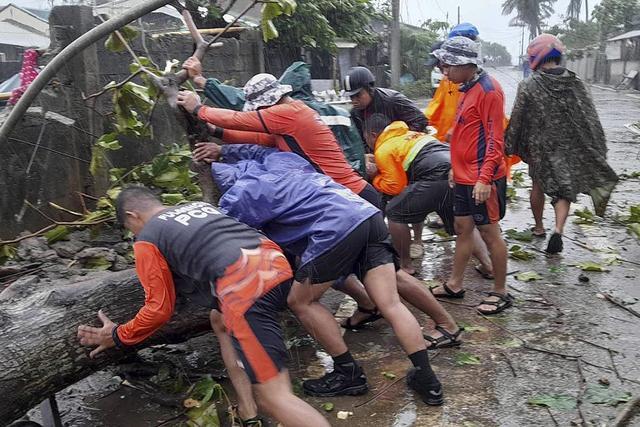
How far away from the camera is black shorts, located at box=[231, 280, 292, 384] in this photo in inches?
118

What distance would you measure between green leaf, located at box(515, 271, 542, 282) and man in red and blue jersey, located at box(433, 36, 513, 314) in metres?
0.62

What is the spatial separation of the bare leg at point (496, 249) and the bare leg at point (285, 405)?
7.17ft

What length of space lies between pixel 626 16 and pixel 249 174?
4602 cm

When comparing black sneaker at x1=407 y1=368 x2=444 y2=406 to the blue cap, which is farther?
the blue cap

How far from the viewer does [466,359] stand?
410 cm

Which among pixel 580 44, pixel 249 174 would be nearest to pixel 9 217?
pixel 249 174

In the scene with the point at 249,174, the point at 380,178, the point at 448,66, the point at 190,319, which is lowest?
the point at 190,319

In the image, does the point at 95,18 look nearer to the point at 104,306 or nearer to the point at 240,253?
the point at 104,306

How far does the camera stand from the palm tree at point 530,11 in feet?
225

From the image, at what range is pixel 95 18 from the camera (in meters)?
6.41

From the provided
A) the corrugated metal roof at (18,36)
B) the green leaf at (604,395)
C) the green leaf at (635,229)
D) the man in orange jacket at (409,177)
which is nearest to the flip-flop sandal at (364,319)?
the man in orange jacket at (409,177)

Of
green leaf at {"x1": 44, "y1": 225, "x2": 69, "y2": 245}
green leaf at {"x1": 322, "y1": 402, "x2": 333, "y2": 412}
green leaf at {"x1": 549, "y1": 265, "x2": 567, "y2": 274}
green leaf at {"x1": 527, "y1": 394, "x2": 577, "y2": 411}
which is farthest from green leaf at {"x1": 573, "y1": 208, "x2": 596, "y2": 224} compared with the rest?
green leaf at {"x1": 44, "y1": 225, "x2": 69, "y2": 245}

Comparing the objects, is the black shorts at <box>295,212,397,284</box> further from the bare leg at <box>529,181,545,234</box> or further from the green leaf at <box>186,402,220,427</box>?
the bare leg at <box>529,181,545,234</box>

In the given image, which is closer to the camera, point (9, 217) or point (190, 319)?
point (190, 319)
